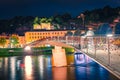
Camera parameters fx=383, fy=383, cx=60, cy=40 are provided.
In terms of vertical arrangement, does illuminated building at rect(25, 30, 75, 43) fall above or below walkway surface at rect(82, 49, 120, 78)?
above

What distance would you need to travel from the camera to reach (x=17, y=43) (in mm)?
101438

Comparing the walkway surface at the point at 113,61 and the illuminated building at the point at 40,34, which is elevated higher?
the illuminated building at the point at 40,34

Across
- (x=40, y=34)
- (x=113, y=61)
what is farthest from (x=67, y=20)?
(x=113, y=61)

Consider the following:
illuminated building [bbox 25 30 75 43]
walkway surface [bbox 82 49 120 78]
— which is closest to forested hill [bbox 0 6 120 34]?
illuminated building [bbox 25 30 75 43]

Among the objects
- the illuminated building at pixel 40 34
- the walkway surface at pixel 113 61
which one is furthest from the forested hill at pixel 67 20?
the walkway surface at pixel 113 61

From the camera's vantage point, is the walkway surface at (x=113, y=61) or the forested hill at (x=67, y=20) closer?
the walkway surface at (x=113, y=61)

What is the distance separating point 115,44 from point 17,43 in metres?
91.1

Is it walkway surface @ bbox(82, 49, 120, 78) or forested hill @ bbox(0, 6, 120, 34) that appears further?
forested hill @ bbox(0, 6, 120, 34)

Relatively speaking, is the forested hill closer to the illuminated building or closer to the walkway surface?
the illuminated building

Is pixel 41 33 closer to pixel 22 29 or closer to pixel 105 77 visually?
pixel 22 29

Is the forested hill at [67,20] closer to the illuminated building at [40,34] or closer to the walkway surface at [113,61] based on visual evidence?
the illuminated building at [40,34]

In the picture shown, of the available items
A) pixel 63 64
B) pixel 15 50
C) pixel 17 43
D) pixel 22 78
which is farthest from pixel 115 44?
pixel 17 43

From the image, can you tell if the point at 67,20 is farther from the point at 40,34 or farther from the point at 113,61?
the point at 113,61

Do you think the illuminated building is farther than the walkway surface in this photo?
Yes
